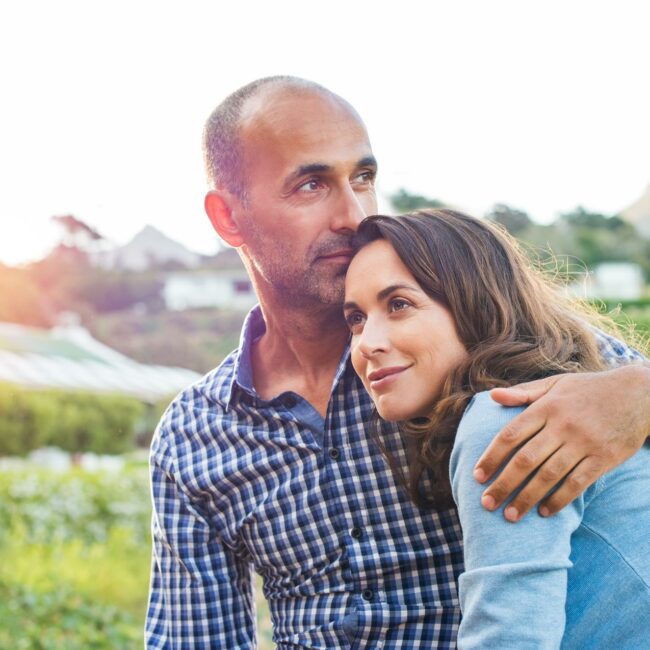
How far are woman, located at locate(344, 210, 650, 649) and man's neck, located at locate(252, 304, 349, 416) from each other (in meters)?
0.38

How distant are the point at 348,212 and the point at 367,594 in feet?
2.82

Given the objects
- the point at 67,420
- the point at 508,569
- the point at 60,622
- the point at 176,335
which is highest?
the point at 176,335

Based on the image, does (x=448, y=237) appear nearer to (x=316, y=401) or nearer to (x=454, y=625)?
(x=316, y=401)

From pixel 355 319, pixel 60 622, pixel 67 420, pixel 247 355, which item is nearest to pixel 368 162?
pixel 355 319

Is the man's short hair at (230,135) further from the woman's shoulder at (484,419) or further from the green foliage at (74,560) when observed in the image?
the green foliage at (74,560)

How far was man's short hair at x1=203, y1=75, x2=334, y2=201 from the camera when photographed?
7.67 ft

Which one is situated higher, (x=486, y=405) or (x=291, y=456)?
(x=486, y=405)

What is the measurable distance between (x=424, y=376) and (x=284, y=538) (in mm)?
673

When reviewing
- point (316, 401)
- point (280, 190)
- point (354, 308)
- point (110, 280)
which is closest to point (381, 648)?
point (316, 401)

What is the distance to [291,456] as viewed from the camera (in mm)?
2195

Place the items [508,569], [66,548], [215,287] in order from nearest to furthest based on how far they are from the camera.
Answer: [508,569], [66,548], [215,287]

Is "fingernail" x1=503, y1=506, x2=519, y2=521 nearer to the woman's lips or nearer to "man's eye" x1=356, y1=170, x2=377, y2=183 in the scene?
the woman's lips

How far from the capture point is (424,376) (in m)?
1.70

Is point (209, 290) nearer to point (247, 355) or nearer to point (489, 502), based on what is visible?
point (247, 355)
